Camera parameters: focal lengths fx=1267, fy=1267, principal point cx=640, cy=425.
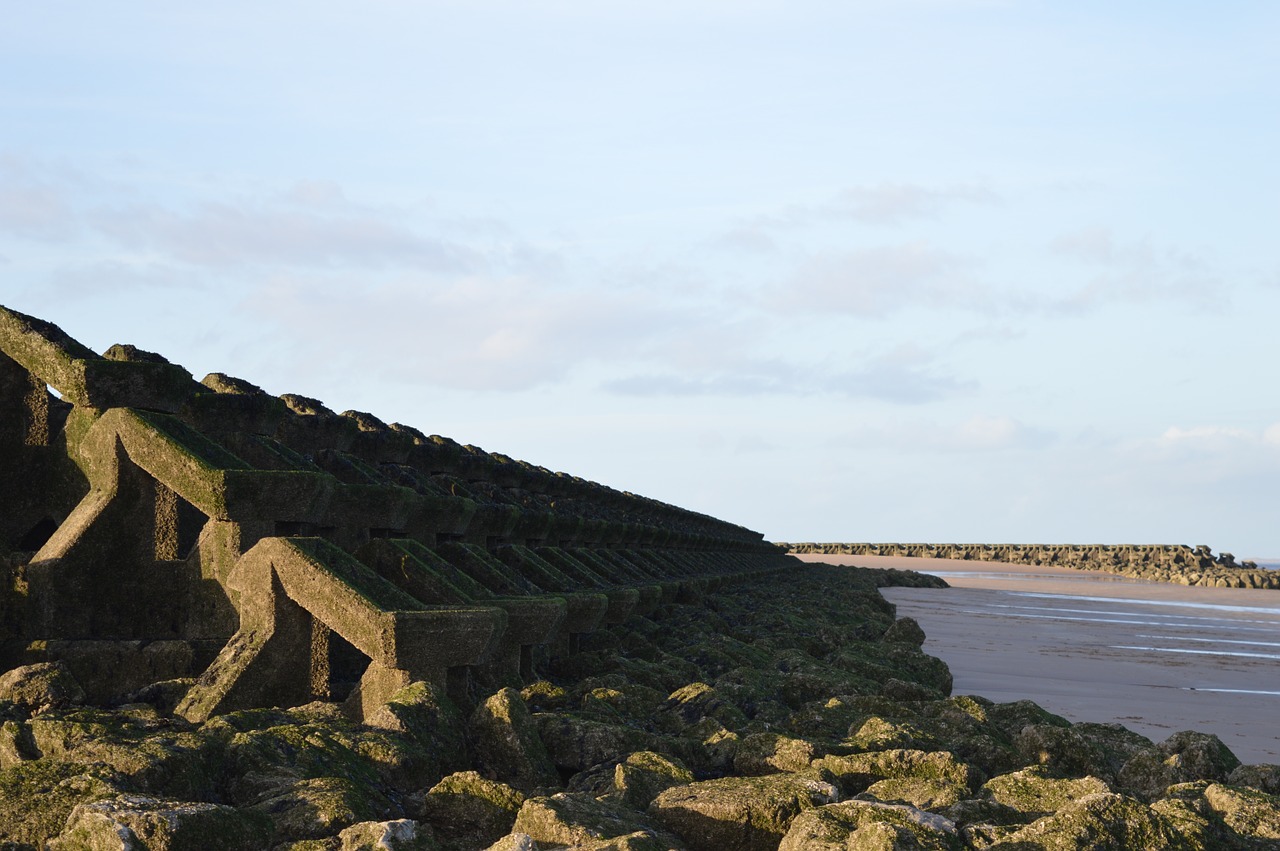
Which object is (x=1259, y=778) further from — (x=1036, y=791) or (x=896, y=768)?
(x=896, y=768)

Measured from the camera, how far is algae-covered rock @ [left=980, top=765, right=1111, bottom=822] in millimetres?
4633

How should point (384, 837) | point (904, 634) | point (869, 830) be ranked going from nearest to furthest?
point (384, 837), point (869, 830), point (904, 634)

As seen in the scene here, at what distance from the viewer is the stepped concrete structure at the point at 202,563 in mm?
5801

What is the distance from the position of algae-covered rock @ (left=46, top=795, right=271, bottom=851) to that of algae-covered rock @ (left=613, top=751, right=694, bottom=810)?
1449 millimetres

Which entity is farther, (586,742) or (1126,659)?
(1126,659)

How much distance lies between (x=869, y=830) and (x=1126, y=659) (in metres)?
13.8

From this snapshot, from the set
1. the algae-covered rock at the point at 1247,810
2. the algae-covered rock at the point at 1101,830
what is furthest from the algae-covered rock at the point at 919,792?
the algae-covered rock at the point at 1247,810

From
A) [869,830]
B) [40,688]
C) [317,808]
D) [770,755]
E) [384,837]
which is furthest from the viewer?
[770,755]

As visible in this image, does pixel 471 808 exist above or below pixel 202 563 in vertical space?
below

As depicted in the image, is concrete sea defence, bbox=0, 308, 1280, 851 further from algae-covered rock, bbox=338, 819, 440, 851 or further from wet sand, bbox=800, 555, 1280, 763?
wet sand, bbox=800, 555, 1280, 763

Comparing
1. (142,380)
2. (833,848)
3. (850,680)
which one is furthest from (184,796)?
(850,680)

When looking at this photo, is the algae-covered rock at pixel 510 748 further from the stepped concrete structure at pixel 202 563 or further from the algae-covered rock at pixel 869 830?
the algae-covered rock at pixel 869 830

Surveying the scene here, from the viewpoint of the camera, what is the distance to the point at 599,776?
519 cm

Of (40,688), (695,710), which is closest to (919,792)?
(695,710)
